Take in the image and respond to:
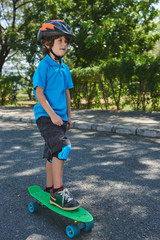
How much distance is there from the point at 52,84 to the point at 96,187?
1.45 metres

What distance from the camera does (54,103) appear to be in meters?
2.65

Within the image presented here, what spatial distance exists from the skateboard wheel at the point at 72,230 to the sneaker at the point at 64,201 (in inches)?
7.2

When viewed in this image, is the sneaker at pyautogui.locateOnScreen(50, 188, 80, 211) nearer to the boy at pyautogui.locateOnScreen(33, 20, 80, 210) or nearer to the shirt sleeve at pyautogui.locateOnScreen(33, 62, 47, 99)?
the boy at pyautogui.locateOnScreen(33, 20, 80, 210)

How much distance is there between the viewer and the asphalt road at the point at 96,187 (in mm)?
2357

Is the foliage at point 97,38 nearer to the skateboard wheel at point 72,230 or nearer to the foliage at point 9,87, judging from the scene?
the foliage at point 9,87

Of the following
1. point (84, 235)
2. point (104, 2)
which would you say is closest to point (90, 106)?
point (104, 2)

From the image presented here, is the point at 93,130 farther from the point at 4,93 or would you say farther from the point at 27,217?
the point at 4,93

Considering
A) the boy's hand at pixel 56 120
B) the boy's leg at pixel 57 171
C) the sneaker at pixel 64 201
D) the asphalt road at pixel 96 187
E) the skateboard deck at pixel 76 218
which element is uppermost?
the boy's hand at pixel 56 120

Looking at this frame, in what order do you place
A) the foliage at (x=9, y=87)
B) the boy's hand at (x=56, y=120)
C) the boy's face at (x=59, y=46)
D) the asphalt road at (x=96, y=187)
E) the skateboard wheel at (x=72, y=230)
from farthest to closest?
the foliage at (x=9, y=87), the boy's face at (x=59, y=46), the boy's hand at (x=56, y=120), the asphalt road at (x=96, y=187), the skateboard wheel at (x=72, y=230)

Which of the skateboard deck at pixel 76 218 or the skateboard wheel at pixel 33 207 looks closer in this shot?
the skateboard deck at pixel 76 218

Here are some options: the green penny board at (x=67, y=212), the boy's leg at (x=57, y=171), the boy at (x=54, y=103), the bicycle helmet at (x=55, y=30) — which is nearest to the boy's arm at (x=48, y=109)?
the boy at (x=54, y=103)

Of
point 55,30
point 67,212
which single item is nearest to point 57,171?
point 67,212

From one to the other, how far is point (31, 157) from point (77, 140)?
5.39ft

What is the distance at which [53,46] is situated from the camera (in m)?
2.65
